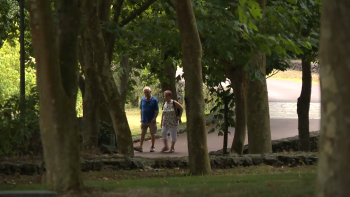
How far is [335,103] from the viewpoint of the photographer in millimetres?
4586

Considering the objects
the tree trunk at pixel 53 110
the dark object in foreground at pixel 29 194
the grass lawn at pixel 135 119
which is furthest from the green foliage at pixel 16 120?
the grass lawn at pixel 135 119

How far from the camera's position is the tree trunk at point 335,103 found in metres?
4.56

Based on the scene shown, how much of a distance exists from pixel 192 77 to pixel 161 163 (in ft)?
10.5

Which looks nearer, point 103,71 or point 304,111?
point 103,71

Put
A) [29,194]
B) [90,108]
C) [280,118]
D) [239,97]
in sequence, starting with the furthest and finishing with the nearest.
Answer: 1. [280,118]
2. [239,97]
3. [90,108]
4. [29,194]

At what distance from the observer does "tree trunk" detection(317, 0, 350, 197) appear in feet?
15.0

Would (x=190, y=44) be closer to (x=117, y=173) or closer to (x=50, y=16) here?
(x=117, y=173)

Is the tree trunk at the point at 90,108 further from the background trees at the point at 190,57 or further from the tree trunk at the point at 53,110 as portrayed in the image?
the tree trunk at the point at 53,110

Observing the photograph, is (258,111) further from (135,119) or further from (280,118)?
(135,119)

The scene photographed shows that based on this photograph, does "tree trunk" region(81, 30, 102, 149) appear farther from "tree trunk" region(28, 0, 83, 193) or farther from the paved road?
"tree trunk" region(28, 0, 83, 193)

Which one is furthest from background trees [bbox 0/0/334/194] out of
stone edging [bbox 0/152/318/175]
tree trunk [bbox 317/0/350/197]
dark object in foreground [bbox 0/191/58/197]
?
tree trunk [bbox 317/0/350/197]

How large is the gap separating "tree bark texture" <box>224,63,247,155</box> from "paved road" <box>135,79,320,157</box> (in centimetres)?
187

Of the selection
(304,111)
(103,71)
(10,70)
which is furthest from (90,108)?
(10,70)

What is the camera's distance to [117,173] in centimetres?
1095
